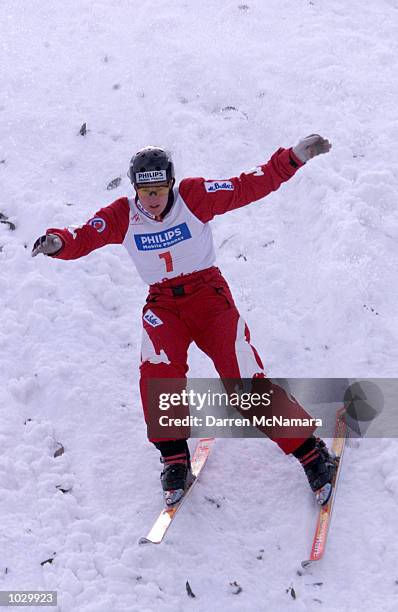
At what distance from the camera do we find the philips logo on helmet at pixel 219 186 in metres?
5.87

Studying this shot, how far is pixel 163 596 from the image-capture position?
4.96 m

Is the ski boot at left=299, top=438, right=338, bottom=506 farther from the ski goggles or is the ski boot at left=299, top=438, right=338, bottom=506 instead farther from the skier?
the ski goggles

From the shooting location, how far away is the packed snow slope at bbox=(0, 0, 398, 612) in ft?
17.0

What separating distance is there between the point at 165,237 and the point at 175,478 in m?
1.80

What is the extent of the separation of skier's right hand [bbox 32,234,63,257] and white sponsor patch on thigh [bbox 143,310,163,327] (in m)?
0.85

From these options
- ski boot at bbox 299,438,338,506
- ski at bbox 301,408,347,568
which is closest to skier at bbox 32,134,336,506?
ski boot at bbox 299,438,338,506

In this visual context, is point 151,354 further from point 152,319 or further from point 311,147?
point 311,147

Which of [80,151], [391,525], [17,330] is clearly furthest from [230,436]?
[80,151]

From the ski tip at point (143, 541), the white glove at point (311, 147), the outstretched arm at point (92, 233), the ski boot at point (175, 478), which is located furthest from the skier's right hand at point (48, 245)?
the ski tip at point (143, 541)

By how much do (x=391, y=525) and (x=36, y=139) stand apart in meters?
6.10

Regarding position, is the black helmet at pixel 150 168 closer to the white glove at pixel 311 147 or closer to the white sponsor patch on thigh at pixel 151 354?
the white glove at pixel 311 147

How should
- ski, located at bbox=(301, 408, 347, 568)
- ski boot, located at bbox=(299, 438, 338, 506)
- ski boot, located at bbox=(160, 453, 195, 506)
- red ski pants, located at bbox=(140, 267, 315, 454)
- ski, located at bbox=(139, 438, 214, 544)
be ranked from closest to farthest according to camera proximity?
ski, located at bbox=(301, 408, 347, 568)
ski, located at bbox=(139, 438, 214, 544)
ski boot, located at bbox=(299, 438, 338, 506)
ski boot, located at bbox=(160, 453, 195, 506)
red ski pants, located at bbox=(140, 267, 315, 454)

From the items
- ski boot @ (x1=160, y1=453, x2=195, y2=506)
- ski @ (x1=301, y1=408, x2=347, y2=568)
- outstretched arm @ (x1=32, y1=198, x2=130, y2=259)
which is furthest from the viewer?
outstretched arm @ (x1=32, y1=198, x2=130, y2=259)

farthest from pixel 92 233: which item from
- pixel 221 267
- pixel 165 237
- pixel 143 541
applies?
pixel 143 541
